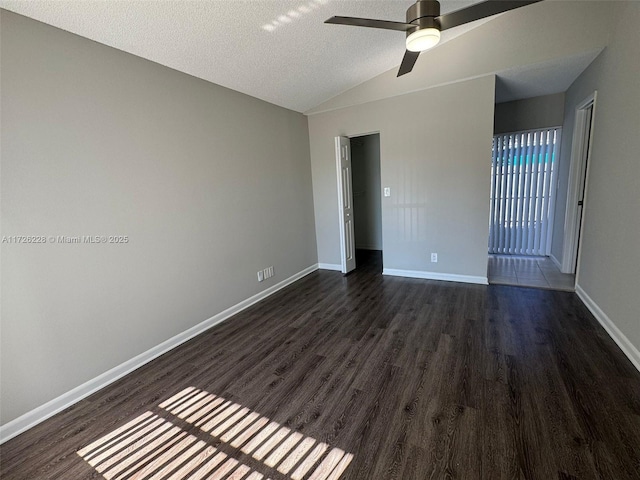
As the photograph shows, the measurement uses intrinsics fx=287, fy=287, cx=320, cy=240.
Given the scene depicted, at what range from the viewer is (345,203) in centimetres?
441

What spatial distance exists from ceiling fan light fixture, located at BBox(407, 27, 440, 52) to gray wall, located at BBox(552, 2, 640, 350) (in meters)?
1.67

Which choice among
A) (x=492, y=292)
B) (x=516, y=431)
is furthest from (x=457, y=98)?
(x=516, y=431)

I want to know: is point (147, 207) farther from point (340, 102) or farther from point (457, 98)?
point (457, 98)

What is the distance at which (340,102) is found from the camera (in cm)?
412

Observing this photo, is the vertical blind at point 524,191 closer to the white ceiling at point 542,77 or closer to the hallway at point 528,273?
the hallway at point 528,273

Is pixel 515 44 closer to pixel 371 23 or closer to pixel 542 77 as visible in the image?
pixel 542 77

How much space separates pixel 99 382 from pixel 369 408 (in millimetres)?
2003

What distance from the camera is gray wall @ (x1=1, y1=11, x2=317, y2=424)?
5.82 ft

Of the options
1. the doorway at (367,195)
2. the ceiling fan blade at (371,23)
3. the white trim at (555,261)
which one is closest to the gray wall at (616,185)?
the white trim at (555,261)

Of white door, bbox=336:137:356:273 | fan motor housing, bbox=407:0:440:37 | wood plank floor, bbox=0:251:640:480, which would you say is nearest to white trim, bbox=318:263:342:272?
white door, bbox=336:137:356:273

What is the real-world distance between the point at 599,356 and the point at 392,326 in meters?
1.53

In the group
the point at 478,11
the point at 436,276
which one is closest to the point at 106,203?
the point at 478,11

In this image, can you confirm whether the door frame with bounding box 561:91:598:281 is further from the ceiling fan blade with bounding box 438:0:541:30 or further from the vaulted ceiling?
the ceiling fan blade with bounding box 438:0:541:30

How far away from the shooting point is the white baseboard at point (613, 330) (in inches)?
80.6
